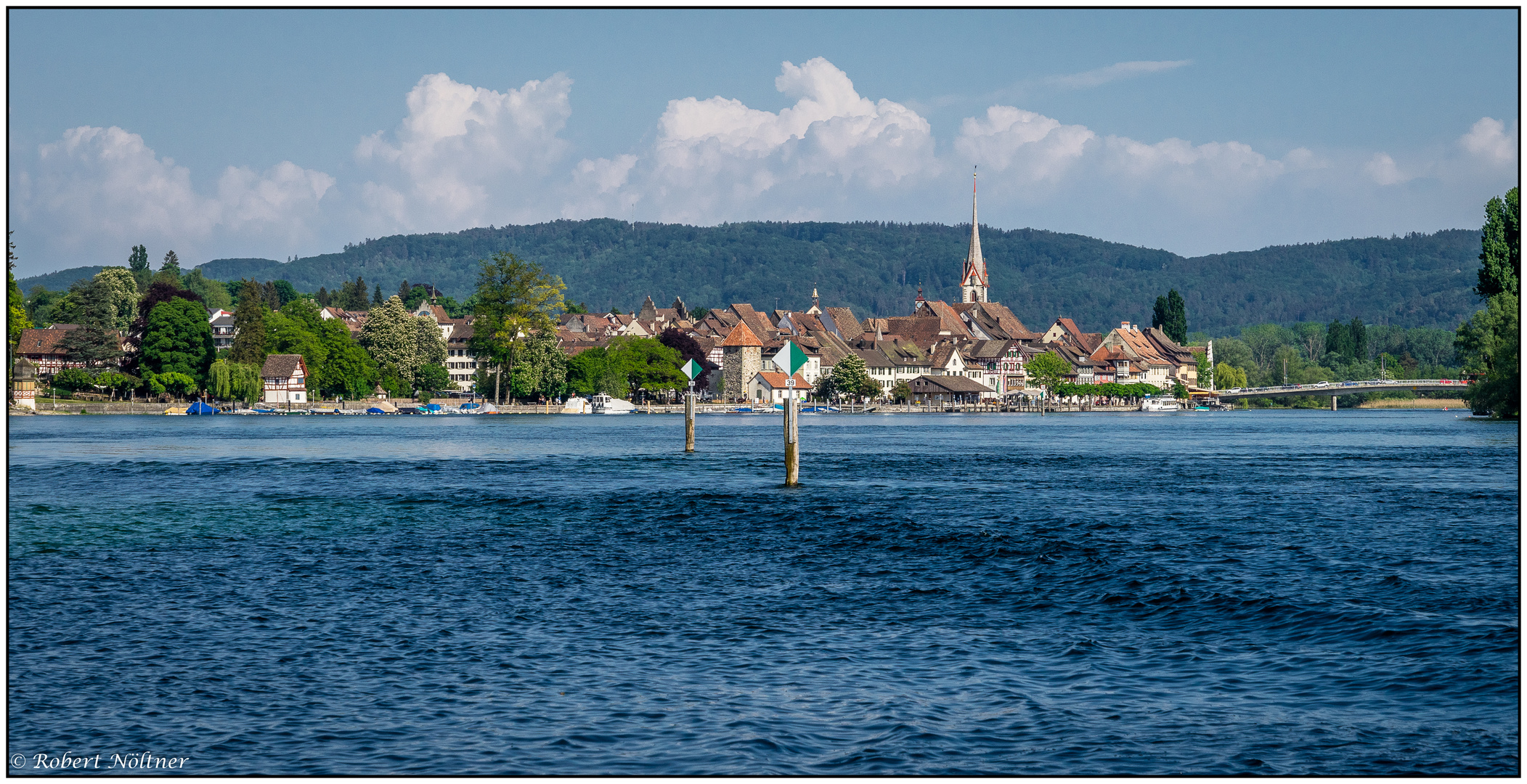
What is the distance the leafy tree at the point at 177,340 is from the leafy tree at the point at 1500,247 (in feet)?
358

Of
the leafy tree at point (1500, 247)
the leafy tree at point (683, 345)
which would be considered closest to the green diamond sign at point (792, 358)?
the leafy tree at point (1500, 247)

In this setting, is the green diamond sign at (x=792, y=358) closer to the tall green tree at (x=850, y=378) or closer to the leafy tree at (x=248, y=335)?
the leafy tree at (x=248, y=335)

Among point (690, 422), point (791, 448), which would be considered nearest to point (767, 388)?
point (690, 422)

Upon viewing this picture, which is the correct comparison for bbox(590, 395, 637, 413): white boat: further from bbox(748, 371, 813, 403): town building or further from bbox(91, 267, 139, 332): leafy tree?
bbox(91, 267, 139, 332): leafy tree

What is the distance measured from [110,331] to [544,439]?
7070 centimetres

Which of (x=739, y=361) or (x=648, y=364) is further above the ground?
(x=739, y=361)

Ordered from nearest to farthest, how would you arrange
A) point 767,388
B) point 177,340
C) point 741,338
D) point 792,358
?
point 792,358 → point 177,340 → point 741,338 → point 767,388

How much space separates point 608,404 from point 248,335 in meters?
38.6

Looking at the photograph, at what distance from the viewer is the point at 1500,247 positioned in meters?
87.1

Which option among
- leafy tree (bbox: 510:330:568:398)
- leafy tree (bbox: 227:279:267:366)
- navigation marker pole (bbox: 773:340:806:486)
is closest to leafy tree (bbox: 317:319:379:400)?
leafy tree (bbox: 227:279:267:366)

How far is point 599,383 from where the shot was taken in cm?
15950

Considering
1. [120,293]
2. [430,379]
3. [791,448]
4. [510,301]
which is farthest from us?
[430,379]

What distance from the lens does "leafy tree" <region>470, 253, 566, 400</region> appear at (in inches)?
5684

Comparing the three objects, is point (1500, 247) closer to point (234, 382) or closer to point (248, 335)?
point (234, 382)
